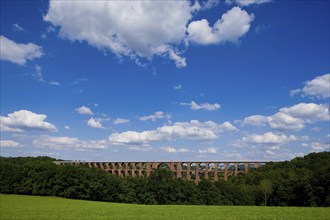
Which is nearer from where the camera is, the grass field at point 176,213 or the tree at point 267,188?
the grass field at point 176,213

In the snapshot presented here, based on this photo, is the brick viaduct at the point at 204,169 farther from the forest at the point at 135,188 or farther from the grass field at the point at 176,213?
the grass field at the point at 176,213

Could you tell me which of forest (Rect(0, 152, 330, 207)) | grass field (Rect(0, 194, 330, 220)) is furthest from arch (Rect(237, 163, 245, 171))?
grass field (Rect(0, 194, 330, 220))

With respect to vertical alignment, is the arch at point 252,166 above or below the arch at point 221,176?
above

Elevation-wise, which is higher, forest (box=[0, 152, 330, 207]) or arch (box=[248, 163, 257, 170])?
arch (box=[248, 163, 257, 170])

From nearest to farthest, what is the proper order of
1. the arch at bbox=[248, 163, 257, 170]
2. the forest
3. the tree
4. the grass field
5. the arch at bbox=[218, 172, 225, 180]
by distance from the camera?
the grass field < the forest < the tree < the arch at bbox=[218, 172, 225, 180] < the arch at bbox=[248, 163, 257, 170]

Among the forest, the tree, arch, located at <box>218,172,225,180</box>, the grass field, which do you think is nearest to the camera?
the grass field

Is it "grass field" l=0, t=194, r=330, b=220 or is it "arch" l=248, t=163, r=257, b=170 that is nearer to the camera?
"grass field" l=0, t=194, r=330, b=220

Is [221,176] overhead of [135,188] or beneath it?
overhead

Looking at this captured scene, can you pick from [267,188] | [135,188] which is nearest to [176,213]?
[135,188]

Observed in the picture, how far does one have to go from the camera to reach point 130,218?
24.0 metres

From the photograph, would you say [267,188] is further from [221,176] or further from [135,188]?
[221,176]

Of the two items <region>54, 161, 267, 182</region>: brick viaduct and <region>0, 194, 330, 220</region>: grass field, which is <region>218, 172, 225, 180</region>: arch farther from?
<region>0, 194, 330, 220</region>: grass field

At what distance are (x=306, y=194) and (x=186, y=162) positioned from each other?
4806cm

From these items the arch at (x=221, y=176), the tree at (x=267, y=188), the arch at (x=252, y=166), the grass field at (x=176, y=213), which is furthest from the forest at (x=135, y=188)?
the arch at (x=252, y=166)
